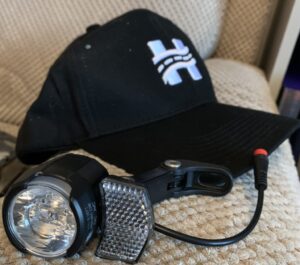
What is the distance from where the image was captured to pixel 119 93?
59cm

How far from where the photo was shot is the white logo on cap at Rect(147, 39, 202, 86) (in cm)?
66

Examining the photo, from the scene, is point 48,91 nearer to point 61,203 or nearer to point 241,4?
point 61,203

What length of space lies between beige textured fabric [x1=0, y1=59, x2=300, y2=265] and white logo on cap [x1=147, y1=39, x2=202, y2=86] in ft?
0.71

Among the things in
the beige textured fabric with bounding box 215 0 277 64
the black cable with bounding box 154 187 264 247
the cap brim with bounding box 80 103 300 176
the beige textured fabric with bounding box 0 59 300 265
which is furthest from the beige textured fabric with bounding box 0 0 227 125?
the black cable with bounding box 154 187 264 247

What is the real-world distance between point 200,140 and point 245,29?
18.9 inches

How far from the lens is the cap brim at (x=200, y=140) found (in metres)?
0.50

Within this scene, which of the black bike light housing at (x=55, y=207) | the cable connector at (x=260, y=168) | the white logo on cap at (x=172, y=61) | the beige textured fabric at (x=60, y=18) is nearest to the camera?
the black bike light housing at (x=55, y=207)

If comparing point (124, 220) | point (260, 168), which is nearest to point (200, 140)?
point (260, 168)

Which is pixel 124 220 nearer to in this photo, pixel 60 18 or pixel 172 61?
pixel 172 61

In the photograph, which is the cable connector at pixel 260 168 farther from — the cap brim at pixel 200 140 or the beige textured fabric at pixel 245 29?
the beige textured fabric at pixel 245 29

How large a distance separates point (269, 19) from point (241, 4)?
0.08 m

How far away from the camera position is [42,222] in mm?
377

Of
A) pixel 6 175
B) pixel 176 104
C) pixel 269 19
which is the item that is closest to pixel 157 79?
pixel 176 104

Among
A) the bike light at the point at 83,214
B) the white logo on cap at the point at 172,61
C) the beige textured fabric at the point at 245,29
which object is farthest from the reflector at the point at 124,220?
the beige textured fabric at the point at 245,29
